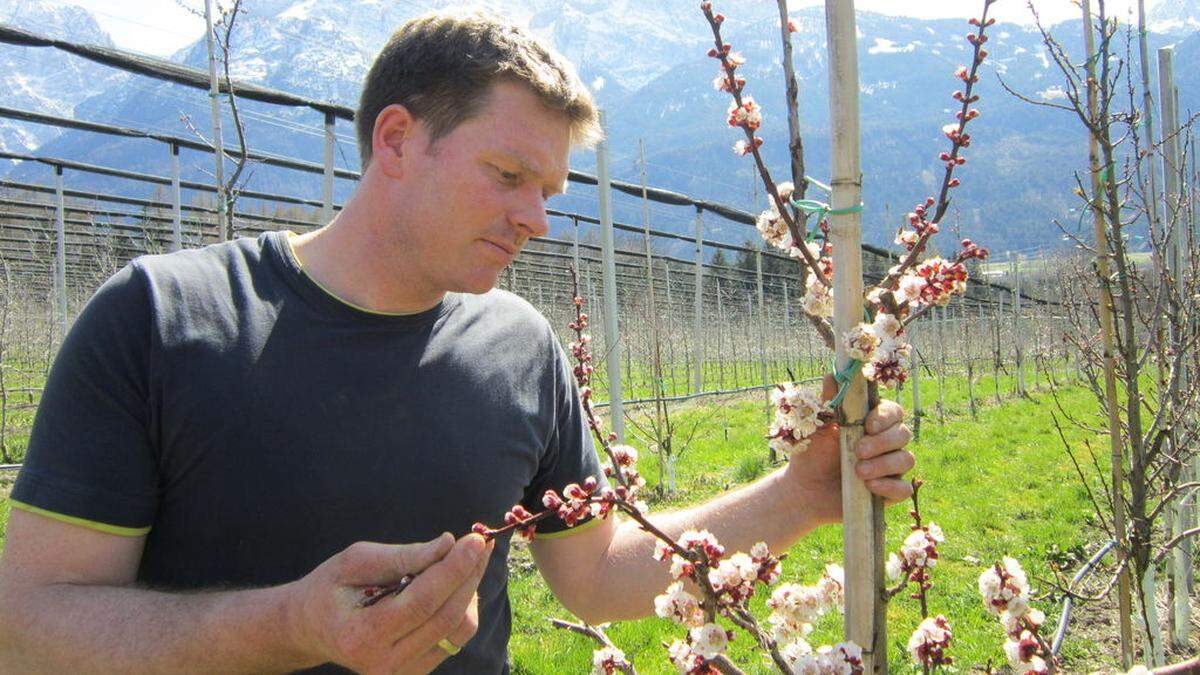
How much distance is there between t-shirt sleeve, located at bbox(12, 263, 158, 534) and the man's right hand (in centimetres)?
42

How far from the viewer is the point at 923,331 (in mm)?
30344

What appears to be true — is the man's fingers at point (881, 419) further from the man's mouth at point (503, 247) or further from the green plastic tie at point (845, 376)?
the man's mouth at point (503, 247)

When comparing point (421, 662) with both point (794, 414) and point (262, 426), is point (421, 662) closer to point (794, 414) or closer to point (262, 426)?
point (262, 426)

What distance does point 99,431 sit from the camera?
136 cm

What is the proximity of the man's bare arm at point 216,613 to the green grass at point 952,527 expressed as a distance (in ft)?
5.28

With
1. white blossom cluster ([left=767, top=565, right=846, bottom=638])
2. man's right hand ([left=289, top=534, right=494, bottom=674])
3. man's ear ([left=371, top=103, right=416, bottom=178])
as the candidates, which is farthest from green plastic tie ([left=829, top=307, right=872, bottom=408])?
man's ear ([left=371, top=103, right=416, bottom=178])

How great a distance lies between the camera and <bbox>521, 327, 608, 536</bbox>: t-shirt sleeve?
6.25 feet

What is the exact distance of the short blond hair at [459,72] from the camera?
1626mm

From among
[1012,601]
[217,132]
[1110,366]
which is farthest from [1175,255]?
[217,132]

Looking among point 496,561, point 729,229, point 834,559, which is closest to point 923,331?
point 834,559

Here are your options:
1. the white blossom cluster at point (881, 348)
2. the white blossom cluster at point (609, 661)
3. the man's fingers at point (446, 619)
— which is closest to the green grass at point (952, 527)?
the white blossom cluster at point (609, 661)

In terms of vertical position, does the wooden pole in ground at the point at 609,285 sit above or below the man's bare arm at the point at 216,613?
above

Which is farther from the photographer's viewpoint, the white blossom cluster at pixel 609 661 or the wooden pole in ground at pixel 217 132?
the wooden pole in ground at pixel 217 132

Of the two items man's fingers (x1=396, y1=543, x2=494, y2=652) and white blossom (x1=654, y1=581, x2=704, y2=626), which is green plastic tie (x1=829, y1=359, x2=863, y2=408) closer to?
white blossom (x1=654, y1=581, x2=704, y2=626)
